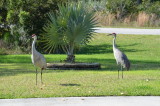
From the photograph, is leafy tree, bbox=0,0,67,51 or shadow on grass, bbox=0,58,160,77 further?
leafy tree, bbox=0,0,67,51

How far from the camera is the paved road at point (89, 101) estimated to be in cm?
1012

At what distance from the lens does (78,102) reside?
10336 millimetres

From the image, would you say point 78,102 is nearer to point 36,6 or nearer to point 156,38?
point 36,6

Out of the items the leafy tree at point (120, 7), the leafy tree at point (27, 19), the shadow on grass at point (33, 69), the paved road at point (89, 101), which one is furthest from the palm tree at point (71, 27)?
the leafy tree at point (120, 7)

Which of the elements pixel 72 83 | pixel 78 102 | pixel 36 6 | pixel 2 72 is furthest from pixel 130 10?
pixel 78 102

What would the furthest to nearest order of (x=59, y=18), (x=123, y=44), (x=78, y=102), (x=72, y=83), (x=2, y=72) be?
1. (x=123, y=44)
2. (x=59, y=18)
3. (x=2, y=72)
4. (x=72, y=83)
5. (x=78, y=102)

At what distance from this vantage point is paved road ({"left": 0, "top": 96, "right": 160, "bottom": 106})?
10.1 meters

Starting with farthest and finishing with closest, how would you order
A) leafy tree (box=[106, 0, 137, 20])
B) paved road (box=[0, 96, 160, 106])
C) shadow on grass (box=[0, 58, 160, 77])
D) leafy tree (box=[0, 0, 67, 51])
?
leafy tree (box=[106, 0, 137, 20]) < leafy tree (box=[0, 0, 67, 51]) < shadow on grass (box=[0, 58, 160, 77]) < paved road (box=[0, 96, 160, 106])

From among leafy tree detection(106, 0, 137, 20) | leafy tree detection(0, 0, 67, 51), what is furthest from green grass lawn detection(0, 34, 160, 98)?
leafy tree detection(106, 0, 137, 20)

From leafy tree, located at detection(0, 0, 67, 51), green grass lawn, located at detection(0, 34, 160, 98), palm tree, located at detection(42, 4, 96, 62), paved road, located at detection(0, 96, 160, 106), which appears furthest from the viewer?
leafy tree, located at detection(0, 0, 67, 51)

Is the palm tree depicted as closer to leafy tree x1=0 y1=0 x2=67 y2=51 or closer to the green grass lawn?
the green grass lawn

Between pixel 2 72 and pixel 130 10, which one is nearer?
pixel 2 72

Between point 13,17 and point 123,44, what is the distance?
23.3 ft

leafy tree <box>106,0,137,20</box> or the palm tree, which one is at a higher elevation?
leafy tree <box>106,0,137,20</box>
